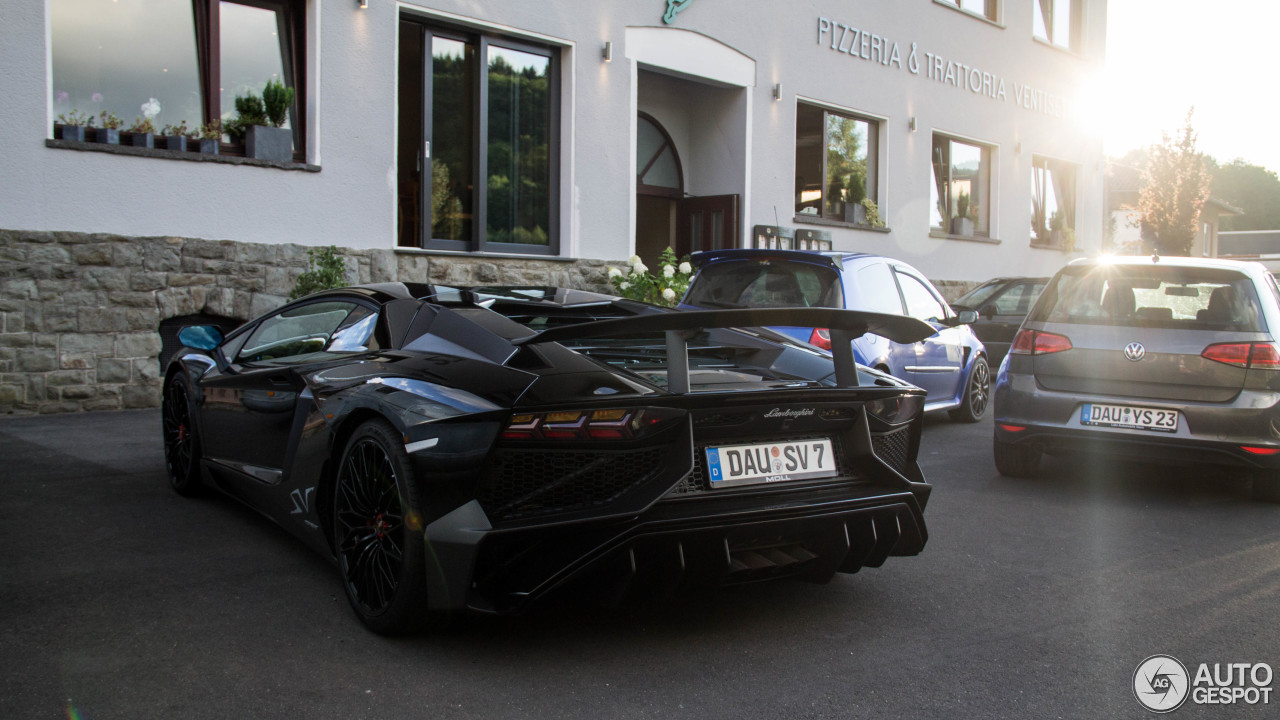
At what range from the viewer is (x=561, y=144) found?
467 inches

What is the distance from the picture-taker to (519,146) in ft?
38.0

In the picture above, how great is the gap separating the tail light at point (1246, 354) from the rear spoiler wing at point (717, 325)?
3.03 m

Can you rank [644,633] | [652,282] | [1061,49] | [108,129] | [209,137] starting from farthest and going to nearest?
[1061,49] → [652,282] → [209,137] → [108,129] → [644,633]

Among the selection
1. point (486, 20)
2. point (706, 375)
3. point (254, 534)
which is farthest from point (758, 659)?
point (486, 20)

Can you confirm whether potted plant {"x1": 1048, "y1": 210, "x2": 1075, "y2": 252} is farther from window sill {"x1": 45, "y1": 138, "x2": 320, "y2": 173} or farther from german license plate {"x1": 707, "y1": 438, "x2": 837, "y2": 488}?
german license plate {"x1": 707, "y1": 438, "x2": 837, "y2": 488}

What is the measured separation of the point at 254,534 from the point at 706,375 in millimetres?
2418

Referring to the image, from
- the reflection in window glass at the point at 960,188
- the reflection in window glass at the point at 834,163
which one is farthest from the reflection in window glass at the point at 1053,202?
the reflection in window glass at the point at 834,163

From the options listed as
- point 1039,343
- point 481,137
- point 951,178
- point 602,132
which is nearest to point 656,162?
point 602,132

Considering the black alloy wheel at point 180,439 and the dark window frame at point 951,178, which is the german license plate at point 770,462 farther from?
the dark window frame at point 951,178

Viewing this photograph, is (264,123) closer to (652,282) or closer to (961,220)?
(652,282)

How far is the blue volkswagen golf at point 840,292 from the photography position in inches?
277

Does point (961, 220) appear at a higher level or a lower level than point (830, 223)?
higher

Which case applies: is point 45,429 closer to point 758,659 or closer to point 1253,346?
point 758,659

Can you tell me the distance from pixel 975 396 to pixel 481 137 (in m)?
5.93
